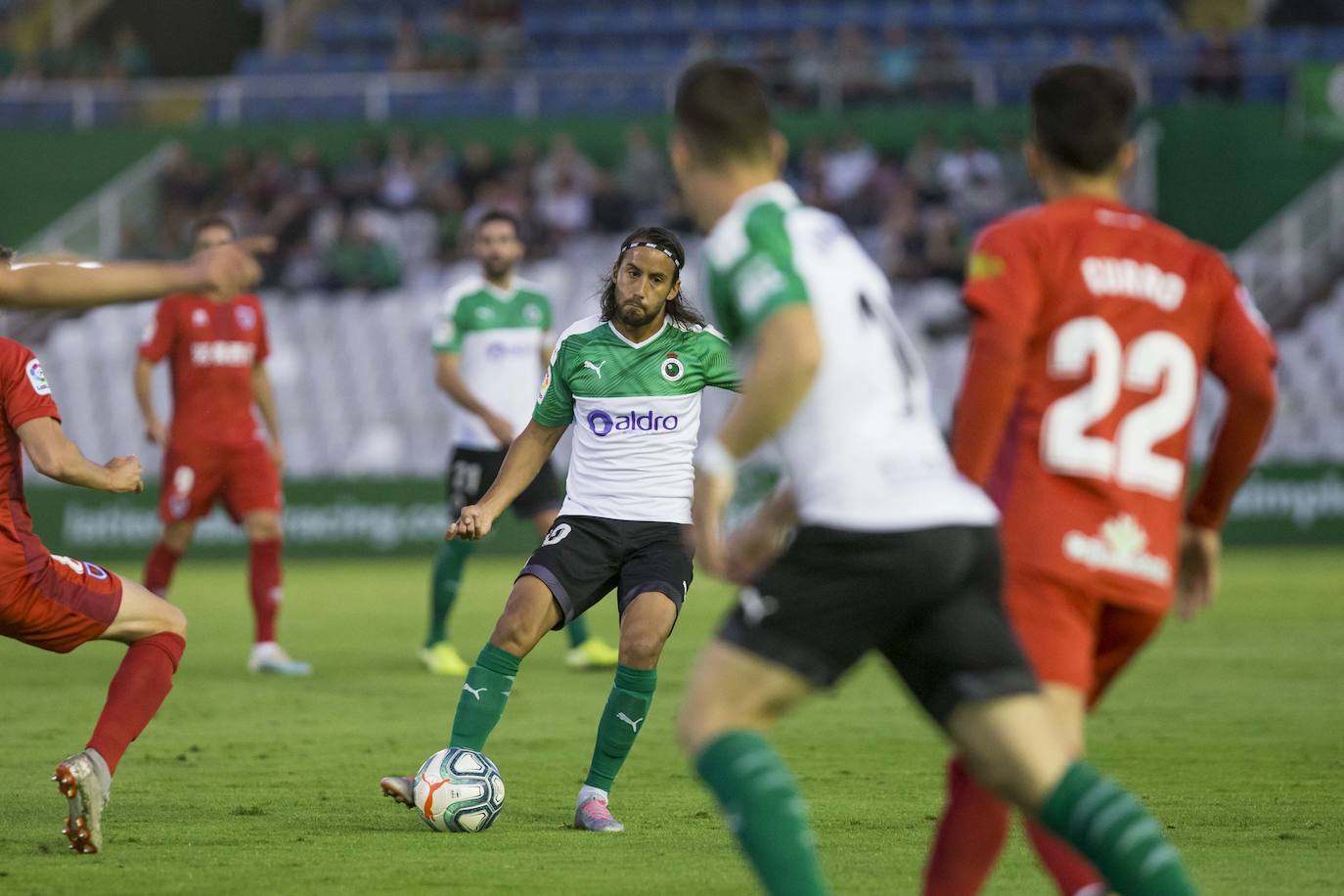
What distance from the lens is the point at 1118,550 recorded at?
182 inches

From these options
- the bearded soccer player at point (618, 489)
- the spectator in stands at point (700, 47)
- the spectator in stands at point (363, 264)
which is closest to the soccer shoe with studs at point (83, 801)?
the bearded soccer player at point (618, 489)

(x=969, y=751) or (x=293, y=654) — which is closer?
(x=969, y=751)

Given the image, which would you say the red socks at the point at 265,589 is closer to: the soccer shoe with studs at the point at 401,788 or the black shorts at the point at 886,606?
the soccer shoe with studs at the point at 401,788

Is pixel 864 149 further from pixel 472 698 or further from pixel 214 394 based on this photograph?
pixel 472 698

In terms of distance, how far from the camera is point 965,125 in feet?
85.0

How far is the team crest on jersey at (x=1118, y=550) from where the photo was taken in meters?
4.58

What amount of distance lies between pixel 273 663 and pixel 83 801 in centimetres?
604

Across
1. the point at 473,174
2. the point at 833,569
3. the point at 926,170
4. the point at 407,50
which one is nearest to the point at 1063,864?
the point at 833,569

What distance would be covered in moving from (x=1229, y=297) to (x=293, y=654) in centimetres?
997

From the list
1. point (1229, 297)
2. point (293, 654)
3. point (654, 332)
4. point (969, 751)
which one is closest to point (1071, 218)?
point (1229, 297)

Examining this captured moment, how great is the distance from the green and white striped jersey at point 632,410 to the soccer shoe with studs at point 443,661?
492 centimetres

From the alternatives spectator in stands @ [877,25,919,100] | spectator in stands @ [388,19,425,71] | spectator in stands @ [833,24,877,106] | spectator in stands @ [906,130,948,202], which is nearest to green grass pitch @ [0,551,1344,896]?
spectator in stands @ [906,130,948,202]

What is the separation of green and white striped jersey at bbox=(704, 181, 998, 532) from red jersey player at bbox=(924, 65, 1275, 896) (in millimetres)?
141

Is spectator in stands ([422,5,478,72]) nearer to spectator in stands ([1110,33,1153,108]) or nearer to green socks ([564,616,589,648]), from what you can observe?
spectator in stands ([1110,33,1153,108])
